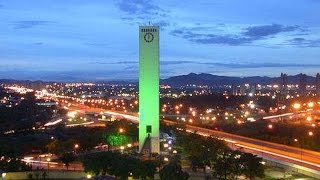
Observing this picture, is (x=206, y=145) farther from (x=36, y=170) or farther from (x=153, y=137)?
(x=36, y=170)

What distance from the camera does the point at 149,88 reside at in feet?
97.2

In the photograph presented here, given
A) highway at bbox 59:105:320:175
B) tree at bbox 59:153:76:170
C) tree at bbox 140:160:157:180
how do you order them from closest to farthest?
tree at bbox 140:160:157:180, tree at bbox 59:153:76:170, highway at bbox 59:105:320:175

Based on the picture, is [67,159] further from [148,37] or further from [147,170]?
[148,37]

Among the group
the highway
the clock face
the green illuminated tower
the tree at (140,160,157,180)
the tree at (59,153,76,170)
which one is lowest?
the highway

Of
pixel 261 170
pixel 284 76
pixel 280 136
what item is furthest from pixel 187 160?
pixel 284 76

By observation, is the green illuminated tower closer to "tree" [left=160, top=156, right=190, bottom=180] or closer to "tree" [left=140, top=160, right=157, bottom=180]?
"tree" [left=140, top=160, right=157, bottom=180]

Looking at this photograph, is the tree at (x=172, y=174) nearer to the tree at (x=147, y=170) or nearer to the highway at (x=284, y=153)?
the tree at (x=147, y=170)

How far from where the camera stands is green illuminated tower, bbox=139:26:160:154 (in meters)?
29.1

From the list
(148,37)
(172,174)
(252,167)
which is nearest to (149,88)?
(148,37)

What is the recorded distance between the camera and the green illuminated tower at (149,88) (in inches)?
1144

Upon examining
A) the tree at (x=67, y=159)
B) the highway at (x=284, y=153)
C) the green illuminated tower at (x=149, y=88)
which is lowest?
the highway at (x=284, y=153)

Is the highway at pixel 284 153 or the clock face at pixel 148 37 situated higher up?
the clock face at pixel 148 37

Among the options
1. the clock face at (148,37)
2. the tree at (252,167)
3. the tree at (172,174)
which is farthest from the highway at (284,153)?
the clock face at (148,37)

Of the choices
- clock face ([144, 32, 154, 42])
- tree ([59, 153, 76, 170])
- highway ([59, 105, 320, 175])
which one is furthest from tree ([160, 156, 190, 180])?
clock face ([144, 32, 154, 42])
